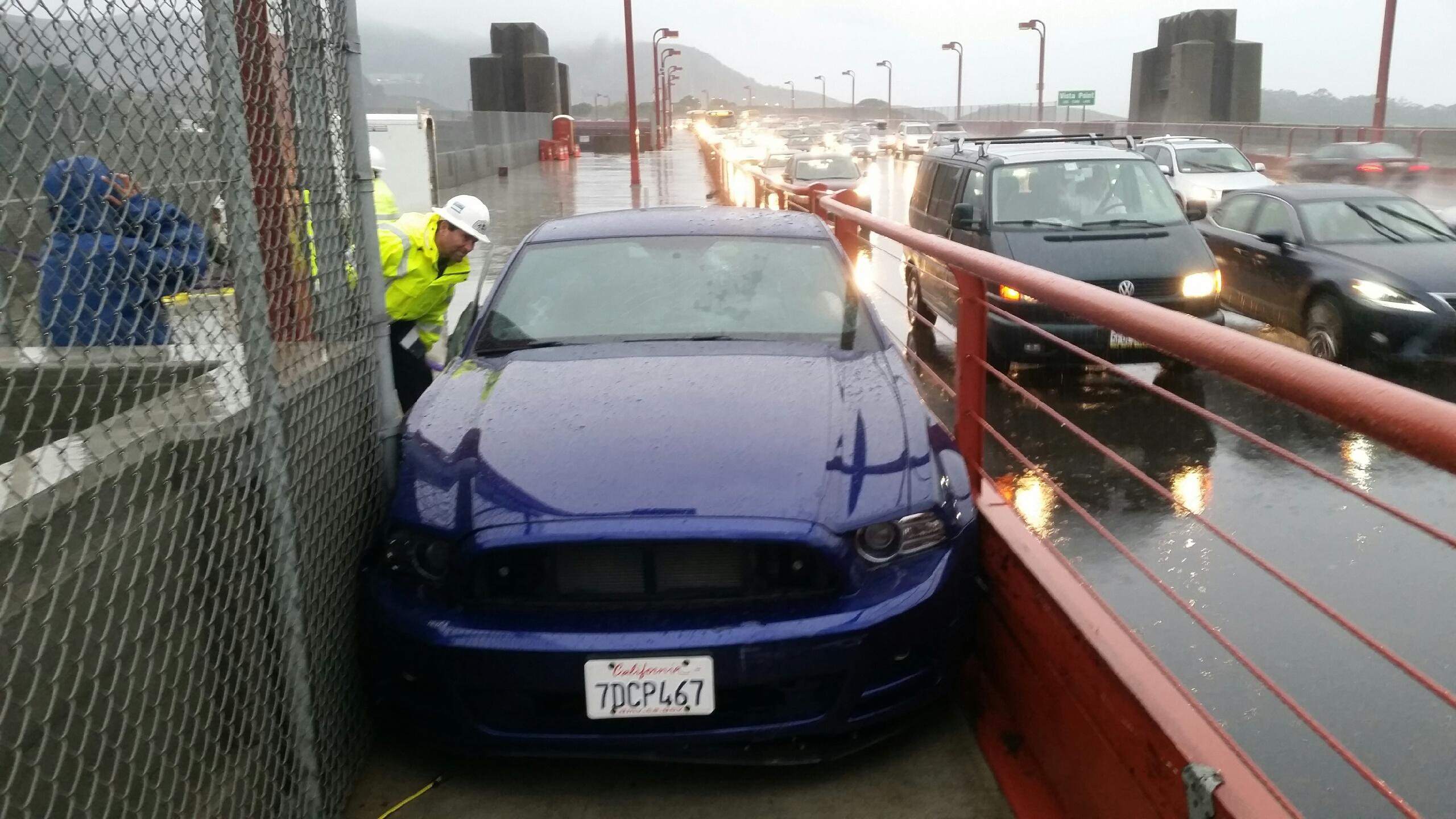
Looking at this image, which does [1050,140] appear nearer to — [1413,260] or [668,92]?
[1413,260]

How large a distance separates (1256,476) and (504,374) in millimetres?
4828

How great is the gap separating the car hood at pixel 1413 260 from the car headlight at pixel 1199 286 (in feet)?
4.41

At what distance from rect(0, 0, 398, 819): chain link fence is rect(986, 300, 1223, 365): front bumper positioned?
19.5 feet

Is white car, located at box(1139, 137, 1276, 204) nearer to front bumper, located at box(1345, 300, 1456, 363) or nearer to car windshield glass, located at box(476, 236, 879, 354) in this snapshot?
front bumper, located at box(1345, 300, 1456, 363)

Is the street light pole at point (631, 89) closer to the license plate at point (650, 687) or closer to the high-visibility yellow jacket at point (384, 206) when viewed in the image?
the high-visibility yellow jacket at point (384, 206)

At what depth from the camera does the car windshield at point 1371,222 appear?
33.1 feet

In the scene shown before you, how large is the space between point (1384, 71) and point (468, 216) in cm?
3318

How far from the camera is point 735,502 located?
316 centimetres

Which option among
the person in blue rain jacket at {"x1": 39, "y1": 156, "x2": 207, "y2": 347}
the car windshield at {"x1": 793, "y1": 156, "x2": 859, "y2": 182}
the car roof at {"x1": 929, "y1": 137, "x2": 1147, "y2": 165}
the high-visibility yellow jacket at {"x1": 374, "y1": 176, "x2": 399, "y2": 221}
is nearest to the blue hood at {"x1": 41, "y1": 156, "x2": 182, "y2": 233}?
the person in blue rain jacket at {"x1": 39, "y1": 156, "x2": 207, "y2": 347}

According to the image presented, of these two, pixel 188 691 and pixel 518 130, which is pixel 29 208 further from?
pixel 518 130

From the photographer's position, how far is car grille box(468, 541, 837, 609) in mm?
3158

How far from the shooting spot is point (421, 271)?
557 centimetres

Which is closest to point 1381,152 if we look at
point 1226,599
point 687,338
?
point 1226,599

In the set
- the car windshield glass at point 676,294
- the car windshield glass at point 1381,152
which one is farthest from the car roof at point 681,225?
the car windshield glass at point 1381,152
